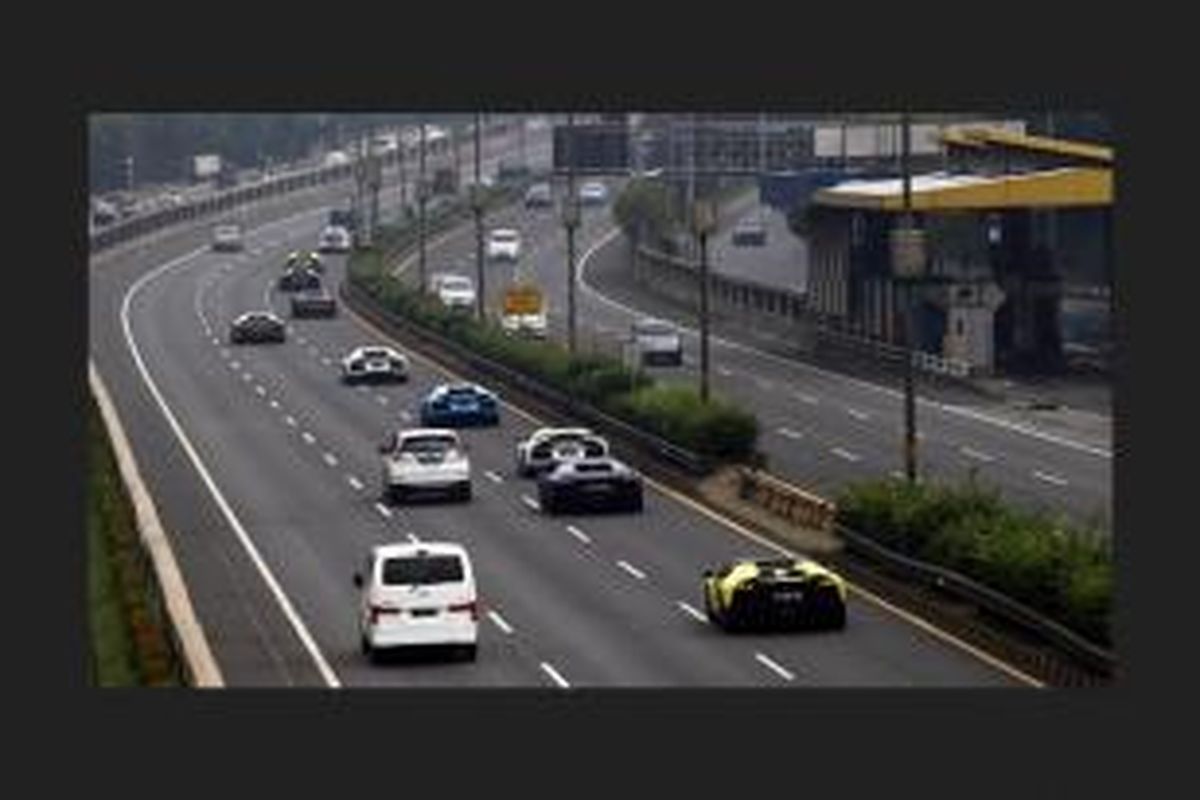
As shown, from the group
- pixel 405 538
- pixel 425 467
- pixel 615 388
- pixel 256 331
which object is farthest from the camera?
pixel 256 331

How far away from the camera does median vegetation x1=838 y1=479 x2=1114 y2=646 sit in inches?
1810

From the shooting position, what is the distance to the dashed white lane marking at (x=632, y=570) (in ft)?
195

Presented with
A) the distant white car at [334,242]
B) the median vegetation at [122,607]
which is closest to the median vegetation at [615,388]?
the median vegetation at [122,607]

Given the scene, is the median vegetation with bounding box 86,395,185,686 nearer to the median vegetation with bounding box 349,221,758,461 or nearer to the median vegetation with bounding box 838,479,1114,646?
the median vegetation with bounding box 838,479,1114,646

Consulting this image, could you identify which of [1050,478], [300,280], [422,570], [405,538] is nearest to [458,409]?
[1050,478]

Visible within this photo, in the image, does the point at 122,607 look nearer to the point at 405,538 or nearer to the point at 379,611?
the point at 379,611

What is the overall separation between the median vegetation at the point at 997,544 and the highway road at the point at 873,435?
493 inches

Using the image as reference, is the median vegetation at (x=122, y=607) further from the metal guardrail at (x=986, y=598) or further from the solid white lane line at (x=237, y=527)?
the metal guardrail at (x=986, y=598)

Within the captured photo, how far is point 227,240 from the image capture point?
18550 centimetres

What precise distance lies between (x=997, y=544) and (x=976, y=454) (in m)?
37.0

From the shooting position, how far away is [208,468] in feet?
265

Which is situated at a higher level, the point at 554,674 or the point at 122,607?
the point at 122,607

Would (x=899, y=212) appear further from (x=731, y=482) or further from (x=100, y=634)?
(x=100, y=634)

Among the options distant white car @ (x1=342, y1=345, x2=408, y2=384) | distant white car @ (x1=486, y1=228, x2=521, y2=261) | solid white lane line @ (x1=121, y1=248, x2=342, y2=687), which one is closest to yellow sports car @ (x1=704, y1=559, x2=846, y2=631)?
solid white lane line @ (x1=121, y1=248, x2=342, y2=687)
